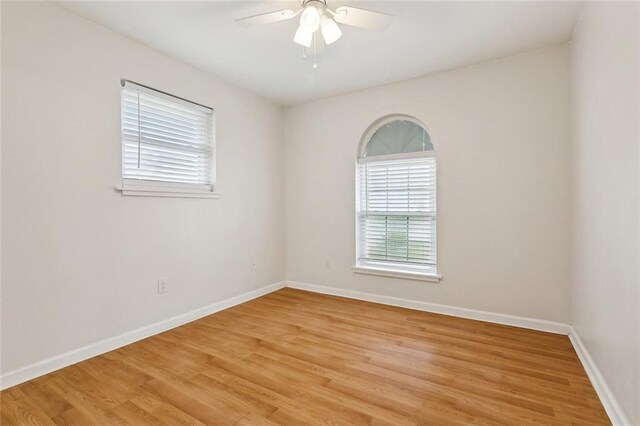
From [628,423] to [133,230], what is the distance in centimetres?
339

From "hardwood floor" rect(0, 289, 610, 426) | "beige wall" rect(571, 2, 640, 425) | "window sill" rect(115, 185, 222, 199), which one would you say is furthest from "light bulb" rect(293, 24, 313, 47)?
"hardwood floor" rect(0, 289, 610, 426)

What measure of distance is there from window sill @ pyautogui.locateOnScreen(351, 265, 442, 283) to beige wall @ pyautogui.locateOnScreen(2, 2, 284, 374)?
1.68 metres

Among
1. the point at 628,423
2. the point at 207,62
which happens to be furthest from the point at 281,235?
the point at 628,423

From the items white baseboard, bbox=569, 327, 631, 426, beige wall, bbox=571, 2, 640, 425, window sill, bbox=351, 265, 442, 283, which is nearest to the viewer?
beige wall, bbox=571, 2, 640, 425

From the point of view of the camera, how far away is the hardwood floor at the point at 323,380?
171 centimetres

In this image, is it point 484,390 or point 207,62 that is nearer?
point 484,390

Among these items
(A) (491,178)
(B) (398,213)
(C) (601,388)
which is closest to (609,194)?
(C) (601,388)

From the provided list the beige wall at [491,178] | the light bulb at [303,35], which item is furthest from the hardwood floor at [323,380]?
the light bulb at [303,35]

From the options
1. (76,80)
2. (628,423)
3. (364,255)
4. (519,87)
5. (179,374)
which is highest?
(519,87)

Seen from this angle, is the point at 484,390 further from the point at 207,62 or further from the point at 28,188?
the point at 207,62

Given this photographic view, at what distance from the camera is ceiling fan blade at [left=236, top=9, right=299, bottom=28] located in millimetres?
2021

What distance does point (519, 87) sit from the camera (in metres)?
2.92

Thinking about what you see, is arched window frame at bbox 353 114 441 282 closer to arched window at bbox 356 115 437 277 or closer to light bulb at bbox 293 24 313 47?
arched window at bbox 356 115 437 277

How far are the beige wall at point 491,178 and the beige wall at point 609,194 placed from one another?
30cm
